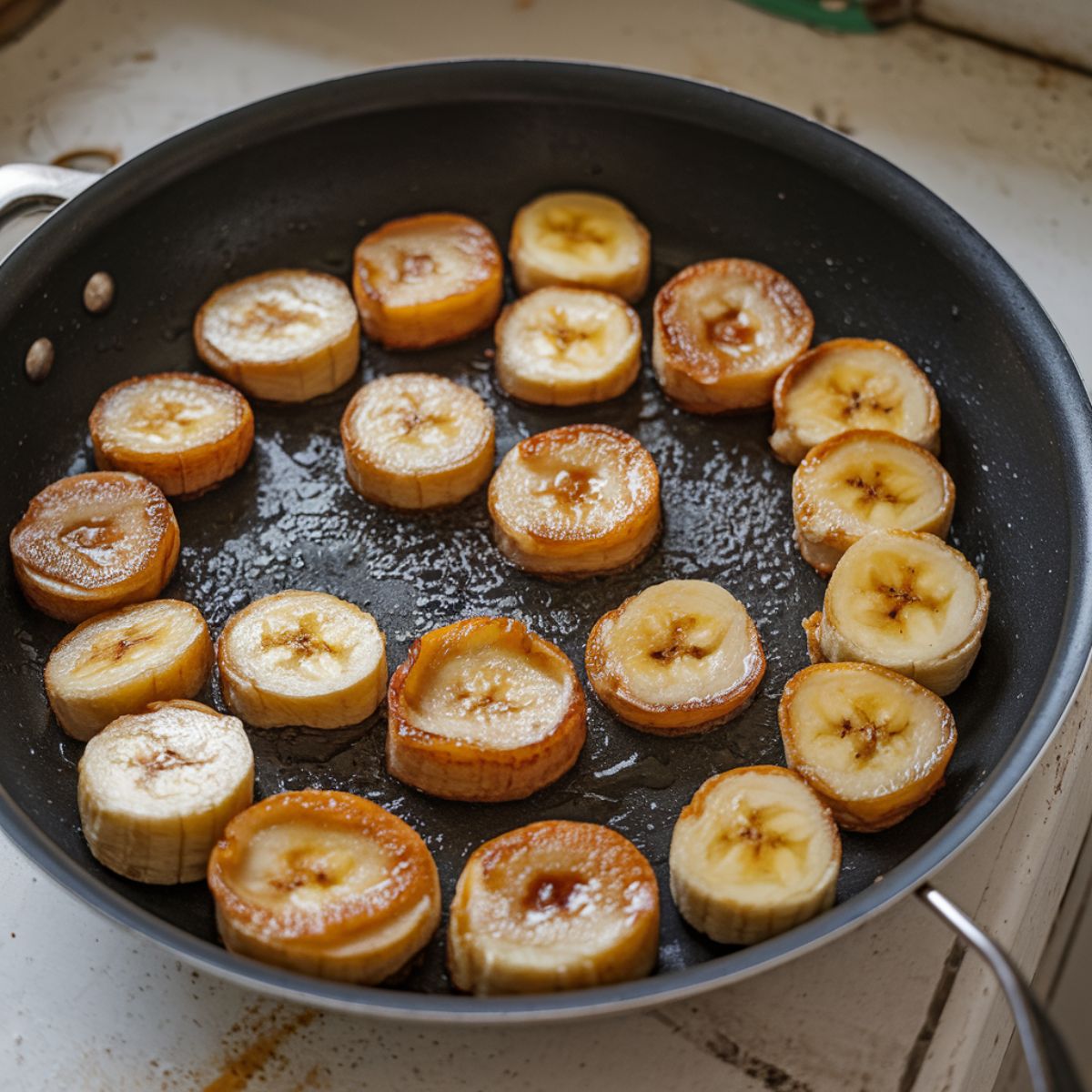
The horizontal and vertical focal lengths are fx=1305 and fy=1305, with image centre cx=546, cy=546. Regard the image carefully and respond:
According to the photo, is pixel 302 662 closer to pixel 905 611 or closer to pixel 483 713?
pixel 483 713

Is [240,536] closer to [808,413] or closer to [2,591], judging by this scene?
[2,591]

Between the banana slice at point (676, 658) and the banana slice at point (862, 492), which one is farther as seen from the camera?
the banana slice at point (862, 492)

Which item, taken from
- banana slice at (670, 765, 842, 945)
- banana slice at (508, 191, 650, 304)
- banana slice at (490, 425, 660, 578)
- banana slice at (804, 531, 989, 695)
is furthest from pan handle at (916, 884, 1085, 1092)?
banana slice at (508, 191, 650, 304)

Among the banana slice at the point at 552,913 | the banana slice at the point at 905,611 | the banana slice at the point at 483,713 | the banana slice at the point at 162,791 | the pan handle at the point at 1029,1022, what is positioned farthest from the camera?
the banana slice at the point at 905,611

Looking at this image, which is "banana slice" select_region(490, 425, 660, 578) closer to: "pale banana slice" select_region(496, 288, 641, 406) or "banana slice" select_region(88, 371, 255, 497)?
"pale banana slice" select_region(496, 288, 641, 406)

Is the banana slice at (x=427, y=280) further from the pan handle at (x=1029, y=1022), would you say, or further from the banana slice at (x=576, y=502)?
the pan handle at (x=1029, y=1022)

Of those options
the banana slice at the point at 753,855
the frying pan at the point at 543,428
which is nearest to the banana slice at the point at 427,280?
the frying pan at the point at 543,428

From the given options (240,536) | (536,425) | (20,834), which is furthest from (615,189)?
(20,834)

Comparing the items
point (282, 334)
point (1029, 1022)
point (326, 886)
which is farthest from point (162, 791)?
point (1029, 1022)
